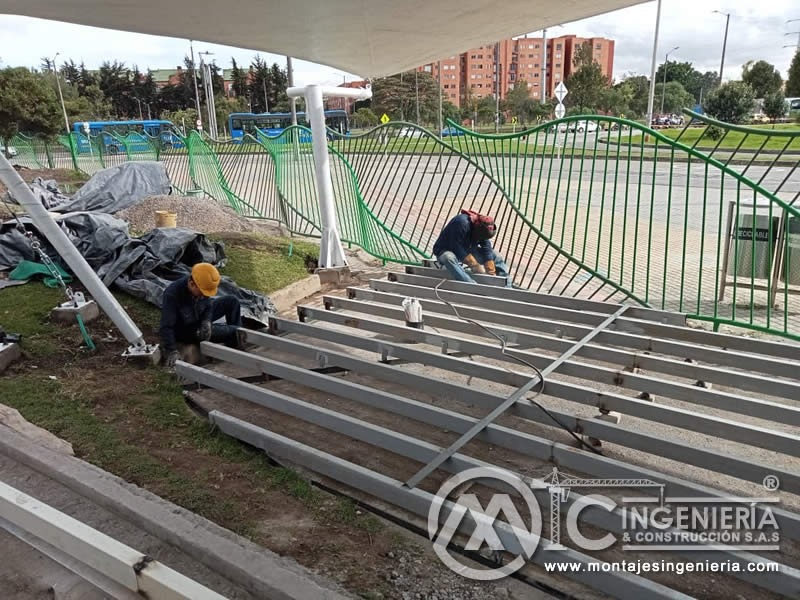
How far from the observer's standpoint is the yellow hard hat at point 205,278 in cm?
482

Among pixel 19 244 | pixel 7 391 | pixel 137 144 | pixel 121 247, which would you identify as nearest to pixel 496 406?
pixel 7 391

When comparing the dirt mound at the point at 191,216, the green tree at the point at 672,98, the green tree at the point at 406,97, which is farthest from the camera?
the green tree at the point at 406,97

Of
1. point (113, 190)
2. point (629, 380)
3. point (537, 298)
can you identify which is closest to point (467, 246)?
point (537, 298)

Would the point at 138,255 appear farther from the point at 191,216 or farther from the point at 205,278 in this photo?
the point at 191,216

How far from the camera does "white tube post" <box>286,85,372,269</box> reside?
6.91m

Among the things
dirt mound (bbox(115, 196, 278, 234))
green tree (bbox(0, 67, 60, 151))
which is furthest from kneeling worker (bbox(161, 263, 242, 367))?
green tree (bbox(0, 67, 60, 151))

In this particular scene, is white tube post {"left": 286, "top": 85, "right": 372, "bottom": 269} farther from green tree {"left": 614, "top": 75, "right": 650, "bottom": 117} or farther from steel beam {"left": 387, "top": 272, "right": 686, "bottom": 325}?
green tree {"left": 614, "top": 75, "right": 650, "bottom": 117}

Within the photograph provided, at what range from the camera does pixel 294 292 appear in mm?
7180

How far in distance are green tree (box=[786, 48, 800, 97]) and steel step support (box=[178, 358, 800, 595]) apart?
39.8 meters

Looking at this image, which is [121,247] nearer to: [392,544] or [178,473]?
[178,473]

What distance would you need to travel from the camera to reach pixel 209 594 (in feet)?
7.68

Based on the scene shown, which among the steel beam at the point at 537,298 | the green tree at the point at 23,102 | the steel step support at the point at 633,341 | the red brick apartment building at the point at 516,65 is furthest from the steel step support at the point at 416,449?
the red brick apartment building at the point at 516,65

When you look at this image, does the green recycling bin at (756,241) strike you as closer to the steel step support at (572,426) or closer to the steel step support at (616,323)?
the steel step support at (616,323)

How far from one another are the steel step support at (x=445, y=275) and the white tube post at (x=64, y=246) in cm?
307
